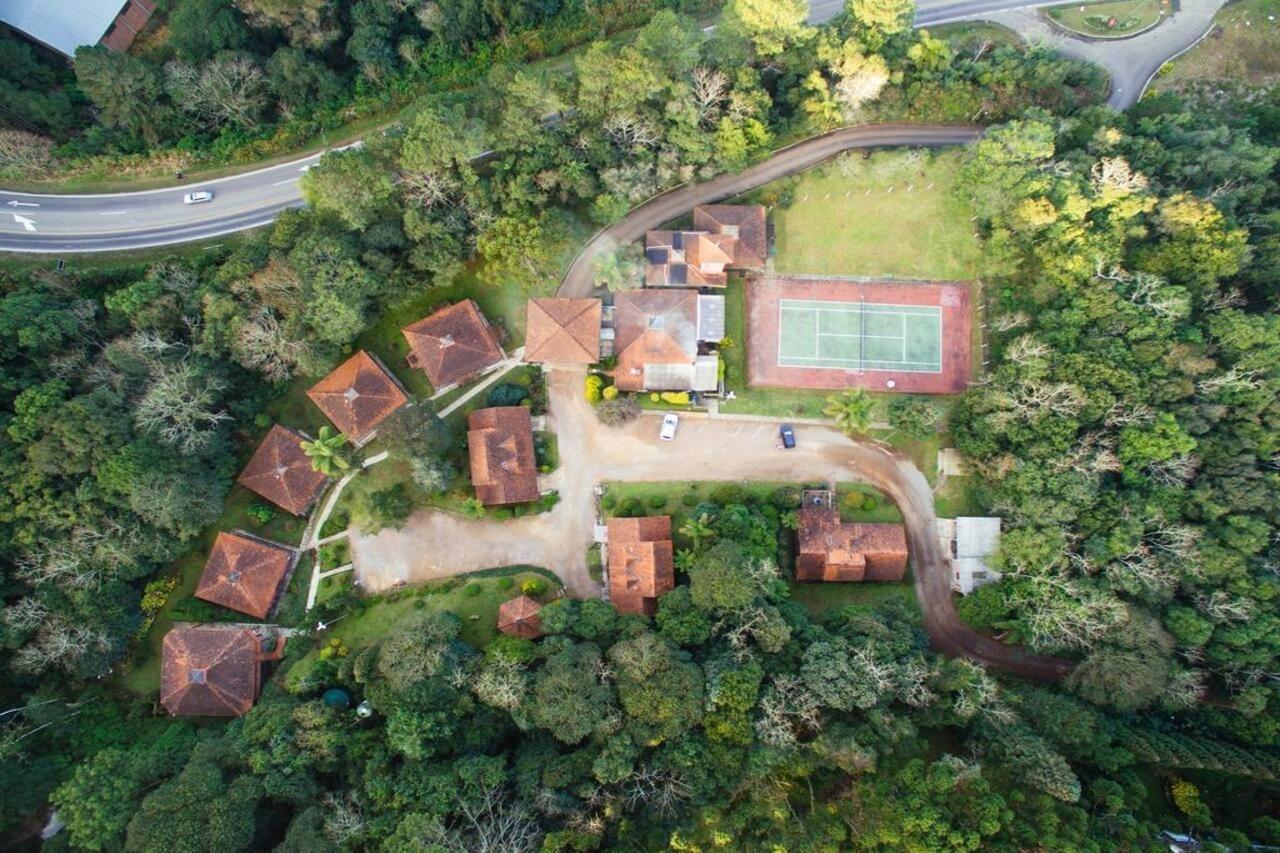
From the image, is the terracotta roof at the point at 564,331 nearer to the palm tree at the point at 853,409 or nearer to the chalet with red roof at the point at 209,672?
the palm tree at the point at 853,409

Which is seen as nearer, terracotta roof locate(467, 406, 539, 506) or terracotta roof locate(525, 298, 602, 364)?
terracotta roof locate(467, 406, 539, 506)

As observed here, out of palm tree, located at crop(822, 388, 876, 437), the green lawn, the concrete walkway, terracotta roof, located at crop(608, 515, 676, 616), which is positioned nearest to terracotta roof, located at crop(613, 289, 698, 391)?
terracotta roof, located at crop(608, 515, 676, 616)

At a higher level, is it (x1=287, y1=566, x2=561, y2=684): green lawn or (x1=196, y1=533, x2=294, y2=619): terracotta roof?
(x1=196, y1=533, x2=294, y2=619): terracotta roof

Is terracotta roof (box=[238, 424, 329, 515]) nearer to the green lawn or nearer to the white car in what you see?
the green lawn

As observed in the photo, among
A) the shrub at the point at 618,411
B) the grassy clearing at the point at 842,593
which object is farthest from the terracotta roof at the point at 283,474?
the grassy clearing at the point at 842,593

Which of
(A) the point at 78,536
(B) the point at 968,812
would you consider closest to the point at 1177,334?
(B) the point at 968,812
